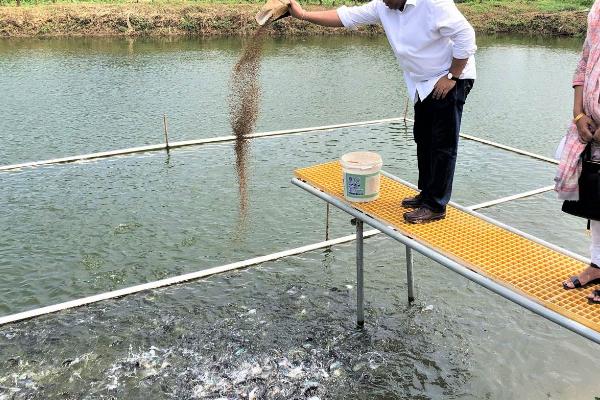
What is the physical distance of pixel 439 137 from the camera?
326cm

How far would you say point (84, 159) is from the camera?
25.3 feet

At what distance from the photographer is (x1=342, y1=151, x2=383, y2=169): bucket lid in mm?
3484

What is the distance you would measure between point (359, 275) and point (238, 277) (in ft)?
4.59

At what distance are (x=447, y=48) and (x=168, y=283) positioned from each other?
3.00 meters

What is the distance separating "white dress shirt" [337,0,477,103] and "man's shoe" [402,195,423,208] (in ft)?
2.27

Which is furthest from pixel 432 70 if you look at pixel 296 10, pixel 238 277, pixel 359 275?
pixel 238 277

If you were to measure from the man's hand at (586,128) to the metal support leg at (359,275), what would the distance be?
1.57 meters

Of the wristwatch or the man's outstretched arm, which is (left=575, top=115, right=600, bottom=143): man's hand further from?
the man's outstretched arm

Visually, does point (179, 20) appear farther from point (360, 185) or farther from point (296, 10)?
point (360, 185)

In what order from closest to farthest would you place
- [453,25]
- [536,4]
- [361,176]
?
[453,25], [361,176], [536,4]

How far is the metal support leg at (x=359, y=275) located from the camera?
3.88 metres

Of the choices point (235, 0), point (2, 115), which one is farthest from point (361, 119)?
point (235, 0)

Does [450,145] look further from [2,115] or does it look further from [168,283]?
[2,115]

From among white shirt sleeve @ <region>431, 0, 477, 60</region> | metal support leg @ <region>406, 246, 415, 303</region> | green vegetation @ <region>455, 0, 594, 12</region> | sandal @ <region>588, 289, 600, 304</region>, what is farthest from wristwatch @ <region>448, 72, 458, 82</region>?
green vegetation @ <region>455, 0, 594, 12</region>
